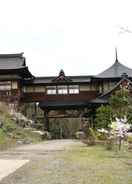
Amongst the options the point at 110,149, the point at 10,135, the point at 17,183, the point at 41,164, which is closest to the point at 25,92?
the point at 10,135

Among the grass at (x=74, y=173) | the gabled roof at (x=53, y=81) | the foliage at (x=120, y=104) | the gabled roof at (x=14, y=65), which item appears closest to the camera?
the grass at (x=74, y=173)

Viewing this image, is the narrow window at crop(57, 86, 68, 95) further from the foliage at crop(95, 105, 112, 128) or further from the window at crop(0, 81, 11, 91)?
the foliage at crop(95, 105, 112, 128)

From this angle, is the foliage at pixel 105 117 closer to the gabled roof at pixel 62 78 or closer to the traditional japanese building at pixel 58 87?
the traditional japanese building at pixel 58 87

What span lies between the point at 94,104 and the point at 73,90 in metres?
3.76

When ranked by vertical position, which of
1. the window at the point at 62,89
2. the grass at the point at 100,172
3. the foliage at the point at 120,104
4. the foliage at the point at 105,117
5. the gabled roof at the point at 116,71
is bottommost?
the grass at the point at 100,172

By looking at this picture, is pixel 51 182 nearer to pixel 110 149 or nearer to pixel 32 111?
pixel 110 149

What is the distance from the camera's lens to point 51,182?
766cm

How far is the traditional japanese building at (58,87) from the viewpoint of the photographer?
137ft

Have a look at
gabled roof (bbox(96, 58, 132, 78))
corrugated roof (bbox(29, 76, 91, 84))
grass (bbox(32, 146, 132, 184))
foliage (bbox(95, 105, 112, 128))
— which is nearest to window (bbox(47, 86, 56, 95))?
corrugated roof (bbox(29, 76, 91, 84))

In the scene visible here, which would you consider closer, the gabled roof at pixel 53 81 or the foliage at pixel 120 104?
the foliage at pixel 120 104

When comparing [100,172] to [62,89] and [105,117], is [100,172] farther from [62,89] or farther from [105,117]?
[62,89]

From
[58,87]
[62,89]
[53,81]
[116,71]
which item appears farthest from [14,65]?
[116,71]

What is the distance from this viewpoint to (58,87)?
4328 cm

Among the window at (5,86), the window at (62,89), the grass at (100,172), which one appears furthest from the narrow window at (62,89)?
the grass at (100,172)
